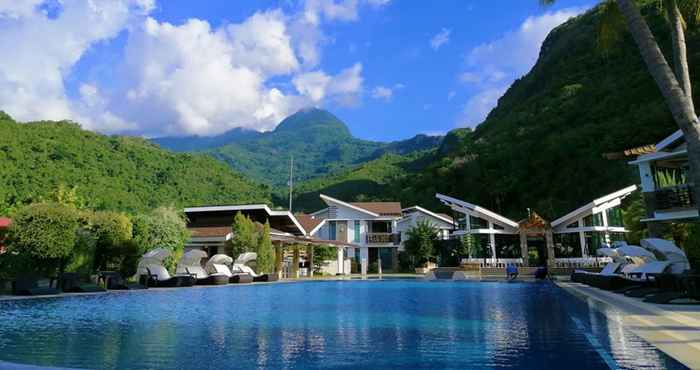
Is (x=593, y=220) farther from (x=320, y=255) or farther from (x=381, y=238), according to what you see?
(x=320, y=255)

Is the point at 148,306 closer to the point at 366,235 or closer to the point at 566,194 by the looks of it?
the point at 366,235

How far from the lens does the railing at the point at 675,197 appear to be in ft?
50.6

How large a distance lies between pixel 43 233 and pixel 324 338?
1279 cm

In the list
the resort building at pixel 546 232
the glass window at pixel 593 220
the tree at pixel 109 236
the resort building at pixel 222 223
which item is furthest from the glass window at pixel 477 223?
the tree at pixel 109 236

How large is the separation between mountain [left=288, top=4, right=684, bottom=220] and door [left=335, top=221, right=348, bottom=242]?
682 inches

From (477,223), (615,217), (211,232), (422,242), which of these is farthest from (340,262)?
(615,217)

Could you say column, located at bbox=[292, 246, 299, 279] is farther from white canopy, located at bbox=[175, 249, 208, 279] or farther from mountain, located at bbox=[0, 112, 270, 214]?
white canopy, located at bbox=[175, 249, 208, 279]

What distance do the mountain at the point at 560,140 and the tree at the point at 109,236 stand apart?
28.3m

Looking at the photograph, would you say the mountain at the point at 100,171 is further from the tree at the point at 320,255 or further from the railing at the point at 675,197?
the railing at the point at 675,197

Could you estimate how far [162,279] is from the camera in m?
19.1

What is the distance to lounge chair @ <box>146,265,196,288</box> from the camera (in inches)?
745

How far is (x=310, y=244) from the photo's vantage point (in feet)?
102

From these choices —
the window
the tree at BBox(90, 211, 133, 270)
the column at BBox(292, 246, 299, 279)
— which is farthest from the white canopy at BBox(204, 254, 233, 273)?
the window

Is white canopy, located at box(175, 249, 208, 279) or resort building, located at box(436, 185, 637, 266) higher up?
resort building, located at box(436, 185, 637, 266)
